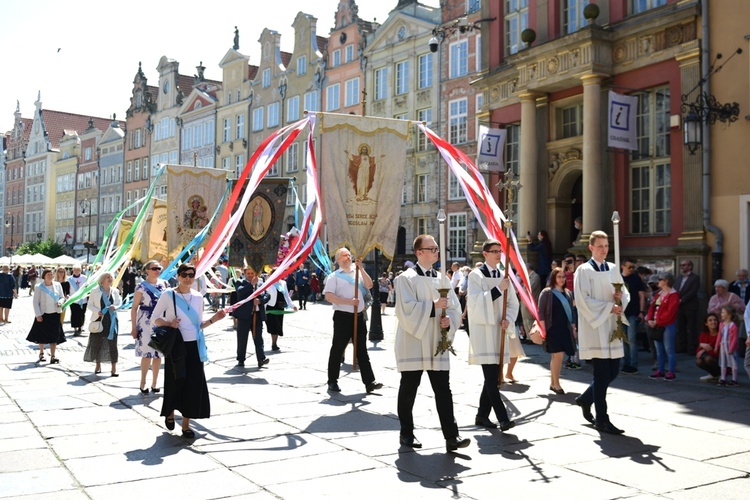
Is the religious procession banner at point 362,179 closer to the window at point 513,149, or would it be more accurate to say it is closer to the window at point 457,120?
the window at point 513,149

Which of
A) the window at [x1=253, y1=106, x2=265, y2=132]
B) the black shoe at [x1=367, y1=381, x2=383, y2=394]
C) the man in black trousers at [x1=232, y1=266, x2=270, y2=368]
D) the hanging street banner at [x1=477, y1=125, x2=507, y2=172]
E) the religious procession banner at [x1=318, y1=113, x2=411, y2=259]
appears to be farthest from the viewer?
the window at [x1=253, y1=106, x2=265, y2=132]

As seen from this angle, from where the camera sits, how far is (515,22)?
23062 mm

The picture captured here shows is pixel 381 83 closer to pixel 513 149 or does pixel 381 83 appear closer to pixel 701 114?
pixel 513 149

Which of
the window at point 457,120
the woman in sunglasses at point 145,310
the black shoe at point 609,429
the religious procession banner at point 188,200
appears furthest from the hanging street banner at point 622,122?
the window at point 457,120

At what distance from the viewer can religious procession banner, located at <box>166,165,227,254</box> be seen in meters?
19.2

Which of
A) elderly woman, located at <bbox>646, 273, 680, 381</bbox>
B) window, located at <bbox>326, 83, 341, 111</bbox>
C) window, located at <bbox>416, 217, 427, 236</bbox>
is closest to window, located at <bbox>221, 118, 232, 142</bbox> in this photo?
window, located at <bbox>326, 83, 341, 111</bbox>

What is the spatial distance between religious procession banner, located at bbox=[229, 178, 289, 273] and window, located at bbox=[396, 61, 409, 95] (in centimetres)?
2484

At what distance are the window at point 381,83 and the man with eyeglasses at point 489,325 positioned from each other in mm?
33470

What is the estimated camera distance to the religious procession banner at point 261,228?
15.8m

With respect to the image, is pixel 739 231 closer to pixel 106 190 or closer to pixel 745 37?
pixel 745 37

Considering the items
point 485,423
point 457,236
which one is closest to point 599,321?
point 485,423

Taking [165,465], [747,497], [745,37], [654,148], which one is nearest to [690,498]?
[747,497]

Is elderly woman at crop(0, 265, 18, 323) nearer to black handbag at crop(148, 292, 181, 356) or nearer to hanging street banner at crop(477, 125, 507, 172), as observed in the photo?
hanging street banner at crop(477, 125, 507, 172)

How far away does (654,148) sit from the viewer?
18.6 metres
